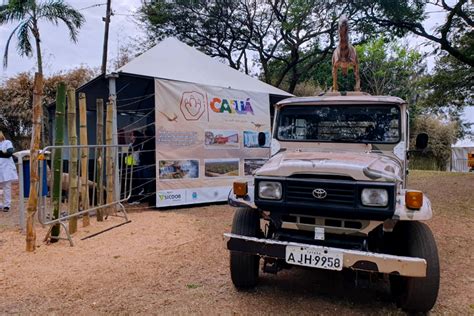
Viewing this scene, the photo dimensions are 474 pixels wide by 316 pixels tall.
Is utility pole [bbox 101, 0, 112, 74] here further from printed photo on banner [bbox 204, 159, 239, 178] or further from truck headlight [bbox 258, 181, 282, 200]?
truck headlight [bbox 258, 181, 282, 200]

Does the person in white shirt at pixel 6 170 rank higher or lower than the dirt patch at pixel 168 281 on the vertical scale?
higher

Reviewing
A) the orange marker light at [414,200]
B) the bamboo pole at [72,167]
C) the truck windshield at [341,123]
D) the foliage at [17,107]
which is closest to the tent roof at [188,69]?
the bamboo pole at [72,167]

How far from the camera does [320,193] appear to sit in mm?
3311

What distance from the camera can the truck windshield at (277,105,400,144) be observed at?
440cm

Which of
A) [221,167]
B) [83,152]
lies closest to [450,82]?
[221,167]

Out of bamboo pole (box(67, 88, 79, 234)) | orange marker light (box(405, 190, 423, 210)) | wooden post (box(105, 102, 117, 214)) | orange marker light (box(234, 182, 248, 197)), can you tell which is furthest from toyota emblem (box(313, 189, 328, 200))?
wooden post (box(105, 102, 117, 214))

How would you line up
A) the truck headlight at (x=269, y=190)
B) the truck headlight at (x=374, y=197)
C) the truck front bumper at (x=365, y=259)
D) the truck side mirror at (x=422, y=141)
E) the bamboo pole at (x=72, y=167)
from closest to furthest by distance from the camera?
the truck front bumper at (x=365, y=259)
the truck headlight at (x=374, y=197)
the truck headlight at (x=269, y=190)
the truck side mirror at (x=422, y=141)
the bamboo pole at (x=72, y=167)

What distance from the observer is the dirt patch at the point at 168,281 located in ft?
12.1

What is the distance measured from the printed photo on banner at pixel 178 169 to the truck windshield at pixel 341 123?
4149 millimetres

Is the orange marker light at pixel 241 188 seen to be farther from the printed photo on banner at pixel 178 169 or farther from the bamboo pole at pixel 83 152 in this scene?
the printed photo on banner at pixel 178 169

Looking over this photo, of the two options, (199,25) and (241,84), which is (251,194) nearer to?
(241,84)

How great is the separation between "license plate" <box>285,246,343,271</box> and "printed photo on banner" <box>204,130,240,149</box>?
19.7ft

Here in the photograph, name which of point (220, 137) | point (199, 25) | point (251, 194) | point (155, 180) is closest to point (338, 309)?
point (251, 194)

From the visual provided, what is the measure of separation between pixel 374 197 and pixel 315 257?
2.28 ft
